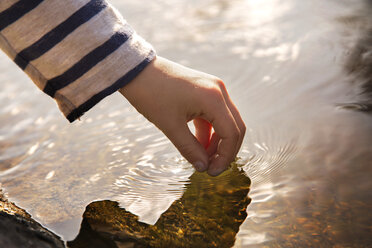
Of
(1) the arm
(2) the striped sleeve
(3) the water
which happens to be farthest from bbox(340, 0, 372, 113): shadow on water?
(2) the striped sleeve

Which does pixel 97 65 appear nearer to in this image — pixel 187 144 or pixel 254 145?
pixel 187 144

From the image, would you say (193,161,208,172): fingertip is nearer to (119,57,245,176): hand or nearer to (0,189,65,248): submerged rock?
(119,57,245,176): hand

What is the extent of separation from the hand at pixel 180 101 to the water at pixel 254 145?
229mm

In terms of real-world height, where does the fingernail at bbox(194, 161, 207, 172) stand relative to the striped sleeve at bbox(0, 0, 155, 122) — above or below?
below

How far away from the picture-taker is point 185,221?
3.60 ft

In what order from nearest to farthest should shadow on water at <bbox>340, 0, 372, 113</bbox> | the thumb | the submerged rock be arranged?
the submerged rock, the thumb, shadow on water at <bbox>340, 0, 372, 113</bbox>

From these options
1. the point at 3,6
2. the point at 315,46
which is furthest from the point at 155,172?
the point at 315,46

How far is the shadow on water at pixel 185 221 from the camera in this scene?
3.37 ft

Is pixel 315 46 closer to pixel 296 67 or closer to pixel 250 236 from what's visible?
pixel 296 67

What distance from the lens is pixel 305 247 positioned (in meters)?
0.97

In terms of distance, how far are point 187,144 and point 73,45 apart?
35 centimetres

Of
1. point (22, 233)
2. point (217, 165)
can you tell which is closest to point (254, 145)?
point (217, 165)

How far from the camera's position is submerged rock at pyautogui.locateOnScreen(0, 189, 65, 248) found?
0.91m

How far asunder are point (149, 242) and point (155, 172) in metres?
0.31
